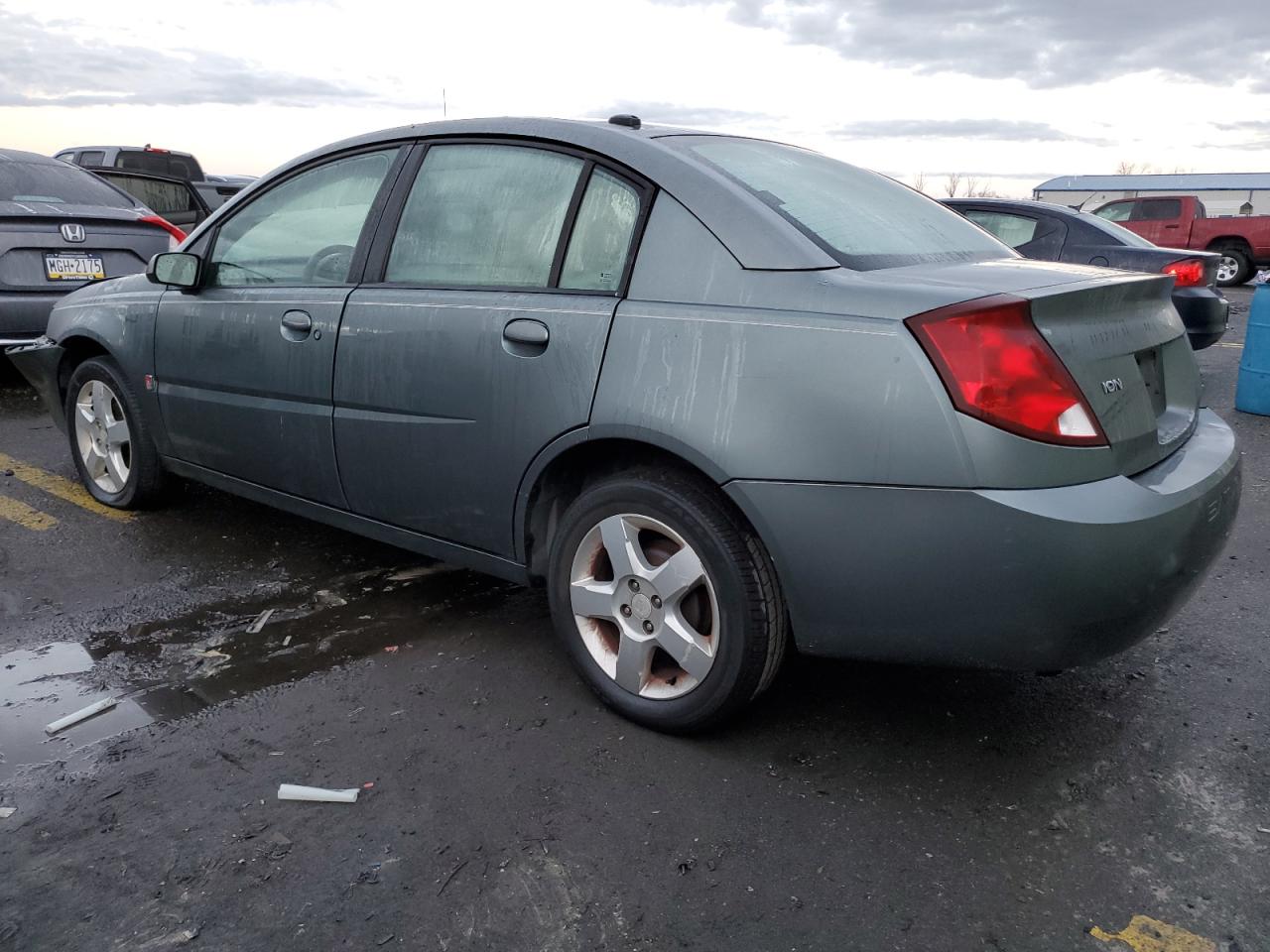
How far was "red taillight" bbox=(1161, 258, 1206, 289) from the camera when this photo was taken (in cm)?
745

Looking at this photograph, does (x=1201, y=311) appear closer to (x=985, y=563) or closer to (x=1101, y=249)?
(x=1101, y=249)

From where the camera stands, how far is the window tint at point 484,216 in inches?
115

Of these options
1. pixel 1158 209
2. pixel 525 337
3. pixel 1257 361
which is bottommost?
pixel 1257 361

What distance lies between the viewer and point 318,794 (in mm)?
2451

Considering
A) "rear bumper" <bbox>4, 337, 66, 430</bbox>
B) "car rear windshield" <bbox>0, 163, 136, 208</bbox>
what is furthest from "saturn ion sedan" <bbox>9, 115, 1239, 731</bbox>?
"car rear windshield" <bbox>0, 163, 136, 208</bbox>

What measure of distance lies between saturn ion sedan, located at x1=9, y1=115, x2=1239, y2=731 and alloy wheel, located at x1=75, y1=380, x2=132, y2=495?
3.39 ft

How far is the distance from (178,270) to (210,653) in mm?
1505

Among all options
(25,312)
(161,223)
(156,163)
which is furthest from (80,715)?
(156,163)

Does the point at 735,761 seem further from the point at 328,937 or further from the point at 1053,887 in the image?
the point at 328,937

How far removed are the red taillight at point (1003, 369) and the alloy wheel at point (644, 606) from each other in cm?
76

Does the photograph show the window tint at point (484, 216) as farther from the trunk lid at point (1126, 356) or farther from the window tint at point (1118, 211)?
the window tint at point (1118, 211)

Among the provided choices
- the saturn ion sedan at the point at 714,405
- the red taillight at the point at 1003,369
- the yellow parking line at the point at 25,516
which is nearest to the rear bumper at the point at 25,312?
the yellow parking line at the point at 25,516

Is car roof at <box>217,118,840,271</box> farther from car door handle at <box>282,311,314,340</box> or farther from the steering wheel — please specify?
car door handle at <box>282,311,314,340</box>

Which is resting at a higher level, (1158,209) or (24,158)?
(24,158)
